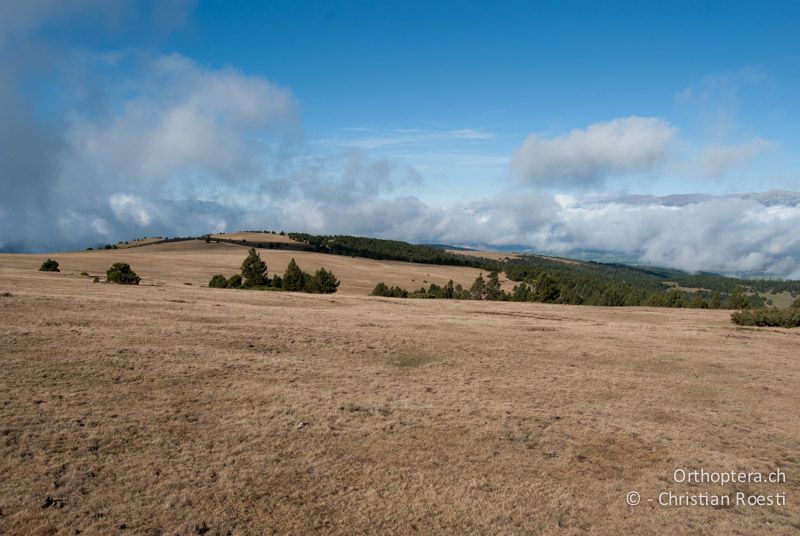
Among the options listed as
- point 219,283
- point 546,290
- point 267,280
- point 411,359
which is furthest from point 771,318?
point 219,283

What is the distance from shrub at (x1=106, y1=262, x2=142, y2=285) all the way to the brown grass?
2713cm

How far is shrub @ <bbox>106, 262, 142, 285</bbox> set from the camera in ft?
192

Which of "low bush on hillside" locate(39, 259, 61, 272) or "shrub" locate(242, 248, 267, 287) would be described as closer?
"low bush on hillside" locate(39, 259, 61, 272)

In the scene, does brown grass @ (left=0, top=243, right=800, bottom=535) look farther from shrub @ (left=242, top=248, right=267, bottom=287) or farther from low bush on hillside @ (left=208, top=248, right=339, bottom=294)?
shrub @ (left=242, top=248, right=267, bottom=287)

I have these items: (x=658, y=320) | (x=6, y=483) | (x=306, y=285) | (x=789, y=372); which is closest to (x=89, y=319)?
(x=6, y=483)

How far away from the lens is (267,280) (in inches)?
3359

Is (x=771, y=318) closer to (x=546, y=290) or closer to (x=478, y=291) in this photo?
(x=546, y=290)

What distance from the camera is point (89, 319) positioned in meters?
28.6

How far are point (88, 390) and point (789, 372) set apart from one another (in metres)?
35.1

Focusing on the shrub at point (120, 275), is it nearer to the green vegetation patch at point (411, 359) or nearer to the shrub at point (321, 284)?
the shrub at point (321, 284)

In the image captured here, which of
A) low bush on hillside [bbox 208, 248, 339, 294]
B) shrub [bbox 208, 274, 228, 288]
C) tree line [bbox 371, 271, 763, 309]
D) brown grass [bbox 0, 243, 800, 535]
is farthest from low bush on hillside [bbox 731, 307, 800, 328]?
shrub [bbox 208, 274, 228, 288]

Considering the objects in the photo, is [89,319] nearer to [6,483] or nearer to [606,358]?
[6,483]

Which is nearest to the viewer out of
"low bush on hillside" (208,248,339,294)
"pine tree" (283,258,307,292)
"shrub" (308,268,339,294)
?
"low bush on hillside" (208,248,339,294)

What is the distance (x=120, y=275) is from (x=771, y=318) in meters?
71.6
